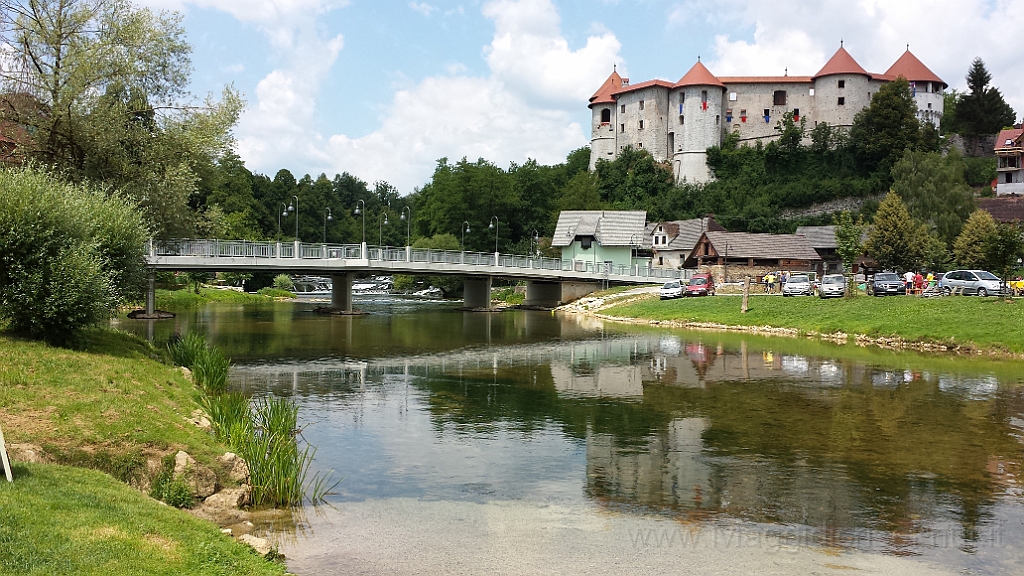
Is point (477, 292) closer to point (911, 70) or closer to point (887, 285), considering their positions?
point (887, 285)

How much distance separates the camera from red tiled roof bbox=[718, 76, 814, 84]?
134250 mm

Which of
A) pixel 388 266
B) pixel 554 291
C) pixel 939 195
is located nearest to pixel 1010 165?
pixel 939 195

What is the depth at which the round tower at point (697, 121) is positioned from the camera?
442 feet

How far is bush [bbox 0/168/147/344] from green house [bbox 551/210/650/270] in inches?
3031

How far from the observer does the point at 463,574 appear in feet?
39.1

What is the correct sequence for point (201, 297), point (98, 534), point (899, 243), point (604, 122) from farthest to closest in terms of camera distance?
point (604, 122), point (201, 297), point (899, 243), point (98, 534)

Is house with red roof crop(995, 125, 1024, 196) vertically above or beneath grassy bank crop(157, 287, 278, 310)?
above

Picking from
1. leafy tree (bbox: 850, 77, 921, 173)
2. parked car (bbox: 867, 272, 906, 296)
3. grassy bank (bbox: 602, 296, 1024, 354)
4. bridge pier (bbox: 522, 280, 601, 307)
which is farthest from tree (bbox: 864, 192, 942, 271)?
leafy tree (bbox: 850, 77, 921, 173)

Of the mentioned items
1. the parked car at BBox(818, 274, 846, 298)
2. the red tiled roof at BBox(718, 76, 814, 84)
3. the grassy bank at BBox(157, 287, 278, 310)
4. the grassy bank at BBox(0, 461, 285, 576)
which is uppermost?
the red tiled roof at BBox(718, 76, 814, 84)

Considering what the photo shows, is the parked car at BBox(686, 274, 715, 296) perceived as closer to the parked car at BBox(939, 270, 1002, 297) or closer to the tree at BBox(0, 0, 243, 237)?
the parked car at BBox(939, 270, 1002, 297)

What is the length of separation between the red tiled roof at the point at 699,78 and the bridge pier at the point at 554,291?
201 feet

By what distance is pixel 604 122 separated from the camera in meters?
146

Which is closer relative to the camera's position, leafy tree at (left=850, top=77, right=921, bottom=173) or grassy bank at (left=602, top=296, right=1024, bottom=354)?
grassy bank at (left=602, top=296, right=1024, bottom=354)

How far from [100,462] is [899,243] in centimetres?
6988
